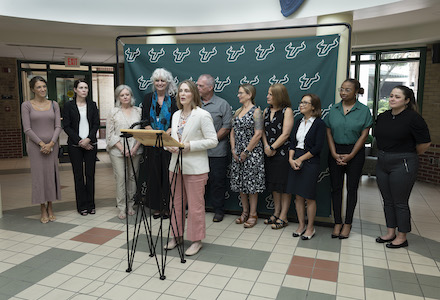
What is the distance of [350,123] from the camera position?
383cm

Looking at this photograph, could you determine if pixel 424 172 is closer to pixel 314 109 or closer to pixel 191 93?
pixel 314 109

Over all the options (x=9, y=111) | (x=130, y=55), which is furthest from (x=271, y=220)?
(x=9, y=111)

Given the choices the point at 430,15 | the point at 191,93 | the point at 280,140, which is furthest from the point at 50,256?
the point at 430,15

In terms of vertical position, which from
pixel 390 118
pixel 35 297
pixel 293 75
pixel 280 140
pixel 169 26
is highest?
pixel 169 26

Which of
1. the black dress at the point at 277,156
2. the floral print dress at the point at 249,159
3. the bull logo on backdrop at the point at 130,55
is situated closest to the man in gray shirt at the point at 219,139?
the floral print dress at the point at 249,159

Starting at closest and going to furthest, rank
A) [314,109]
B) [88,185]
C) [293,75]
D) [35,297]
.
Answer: [35,297] → [314,109] → [293,75] → [88,185]

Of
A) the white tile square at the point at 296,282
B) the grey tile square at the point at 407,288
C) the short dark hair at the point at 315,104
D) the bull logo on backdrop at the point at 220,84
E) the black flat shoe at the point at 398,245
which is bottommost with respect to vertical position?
the grey tile square at the point at 407,288

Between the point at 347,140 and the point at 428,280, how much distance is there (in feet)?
4.89

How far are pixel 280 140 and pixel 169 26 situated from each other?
8.45 feet

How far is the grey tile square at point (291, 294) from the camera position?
110 inches

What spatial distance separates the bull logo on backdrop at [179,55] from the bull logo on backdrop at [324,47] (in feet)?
5.52

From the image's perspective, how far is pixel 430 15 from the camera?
18.1 feet

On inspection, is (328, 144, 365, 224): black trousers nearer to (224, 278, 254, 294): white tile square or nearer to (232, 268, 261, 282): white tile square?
(232, 268, 261, 282): white tile square

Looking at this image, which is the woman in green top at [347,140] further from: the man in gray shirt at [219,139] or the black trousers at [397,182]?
the man in gray shirt at [219,139]
